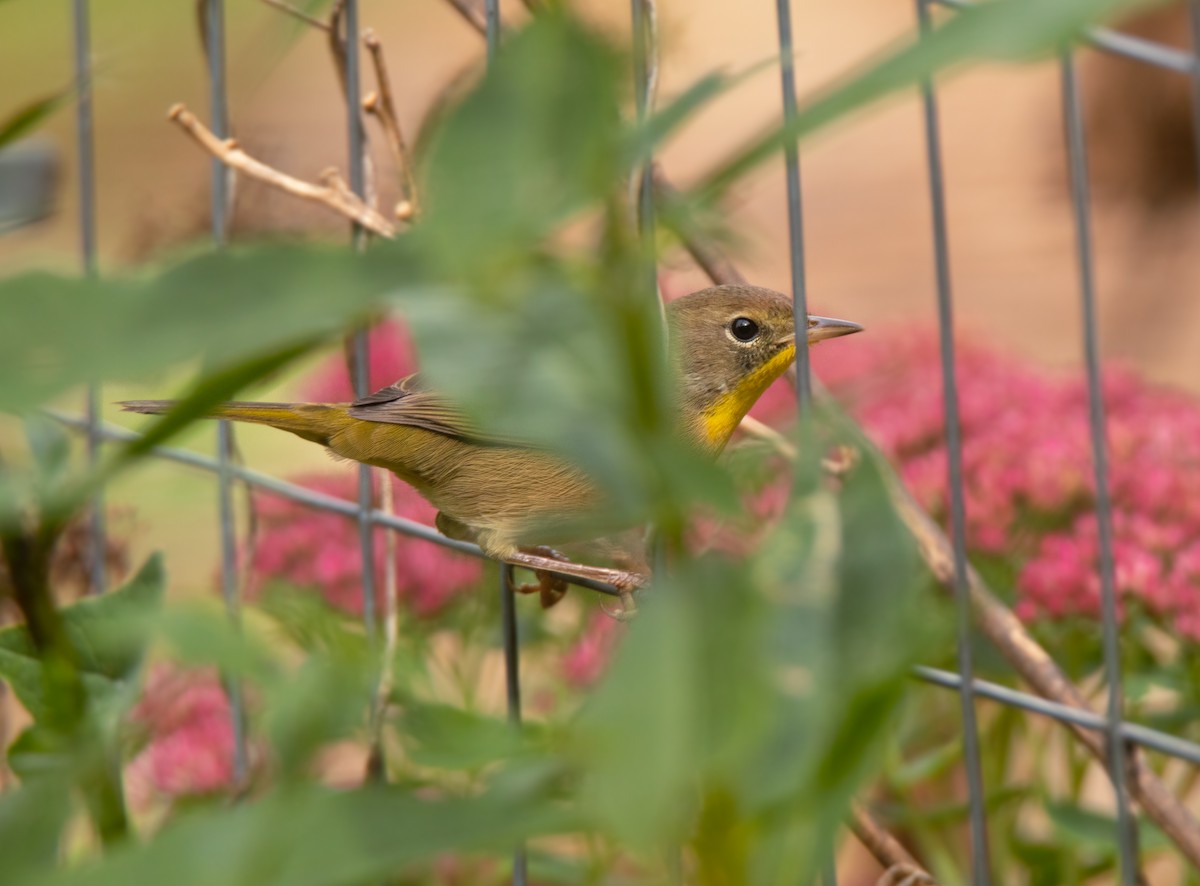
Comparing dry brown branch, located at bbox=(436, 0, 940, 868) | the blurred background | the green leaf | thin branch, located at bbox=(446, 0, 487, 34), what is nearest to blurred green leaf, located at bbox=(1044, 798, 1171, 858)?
dry brown branch, located at bbox=(436, 0, 940, 868)

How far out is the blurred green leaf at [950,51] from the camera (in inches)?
10.9

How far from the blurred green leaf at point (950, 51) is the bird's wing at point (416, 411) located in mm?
1213

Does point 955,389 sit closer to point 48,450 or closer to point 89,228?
point 48,450

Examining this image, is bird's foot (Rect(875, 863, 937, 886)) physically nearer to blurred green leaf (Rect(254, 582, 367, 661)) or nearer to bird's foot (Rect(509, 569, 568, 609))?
bird's foot (Rect(509, 569, 568, 609))

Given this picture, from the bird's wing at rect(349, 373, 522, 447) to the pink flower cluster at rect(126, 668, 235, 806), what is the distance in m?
0.34

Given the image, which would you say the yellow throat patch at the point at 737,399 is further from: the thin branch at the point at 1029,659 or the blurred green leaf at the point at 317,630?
the blurred green leaf at the point at 317,630

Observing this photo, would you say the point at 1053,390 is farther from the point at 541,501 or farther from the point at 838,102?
the point at 838,102

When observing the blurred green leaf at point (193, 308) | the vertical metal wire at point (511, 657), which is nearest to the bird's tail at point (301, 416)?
the vertical metal wire at point (511, 657)

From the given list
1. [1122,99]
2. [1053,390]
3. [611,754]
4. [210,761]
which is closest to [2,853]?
[611,754]

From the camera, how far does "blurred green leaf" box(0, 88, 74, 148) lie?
1.49 ft

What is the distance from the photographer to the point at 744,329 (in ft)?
5.55

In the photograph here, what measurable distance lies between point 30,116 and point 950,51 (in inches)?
11.5

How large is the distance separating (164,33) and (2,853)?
0.20 metres

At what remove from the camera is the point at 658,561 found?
648mm
